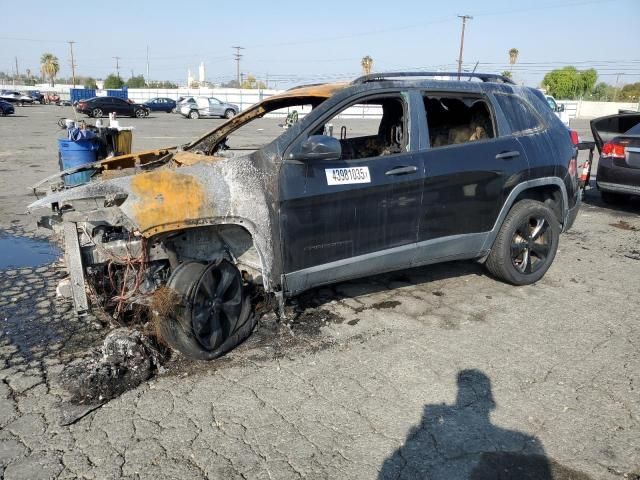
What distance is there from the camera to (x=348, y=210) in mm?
3945

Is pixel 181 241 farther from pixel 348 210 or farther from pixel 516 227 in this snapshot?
pixel 516 227

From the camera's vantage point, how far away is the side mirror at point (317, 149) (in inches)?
142

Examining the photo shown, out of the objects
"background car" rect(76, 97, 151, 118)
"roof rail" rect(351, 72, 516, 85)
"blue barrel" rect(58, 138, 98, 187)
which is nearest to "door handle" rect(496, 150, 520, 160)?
"roof rail" rect(351, 72, 516, 85)

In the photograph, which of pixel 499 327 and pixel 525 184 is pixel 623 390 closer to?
pixel 499 327

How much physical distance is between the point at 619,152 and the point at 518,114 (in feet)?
14.4

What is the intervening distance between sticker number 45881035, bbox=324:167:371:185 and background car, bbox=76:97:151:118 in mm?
35834

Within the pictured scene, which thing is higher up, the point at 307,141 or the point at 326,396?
the point at 307,141

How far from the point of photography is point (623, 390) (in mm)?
3469

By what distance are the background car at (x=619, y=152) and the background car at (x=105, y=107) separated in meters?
33.1

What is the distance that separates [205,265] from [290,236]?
24.7 inches

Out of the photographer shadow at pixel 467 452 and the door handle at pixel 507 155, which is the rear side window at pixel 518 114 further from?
the photographer shadow at pixel 467 452

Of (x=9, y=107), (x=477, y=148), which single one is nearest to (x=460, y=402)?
(x=477, y=148)

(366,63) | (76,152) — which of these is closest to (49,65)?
(366,63)

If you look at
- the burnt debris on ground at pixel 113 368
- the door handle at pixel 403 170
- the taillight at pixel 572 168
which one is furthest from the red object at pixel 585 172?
the burnt debris on ground at pixel 113 368
